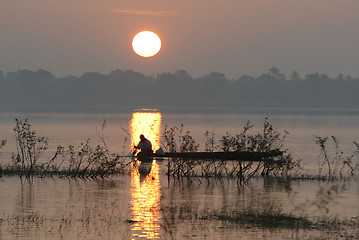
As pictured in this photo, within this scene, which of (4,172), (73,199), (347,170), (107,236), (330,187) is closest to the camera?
(107,236)

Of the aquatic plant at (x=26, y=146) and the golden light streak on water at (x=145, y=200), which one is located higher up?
the aquatic plant at (x=26, y=146)

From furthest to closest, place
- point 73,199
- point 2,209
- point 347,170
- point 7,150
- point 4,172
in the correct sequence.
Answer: point 7,150 → point 347,170 → point 4,172 → point 73,199 → point 2,209

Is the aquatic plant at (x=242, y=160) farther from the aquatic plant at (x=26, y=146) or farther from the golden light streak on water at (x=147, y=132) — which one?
the aquatic plant at (x=26, y=146)

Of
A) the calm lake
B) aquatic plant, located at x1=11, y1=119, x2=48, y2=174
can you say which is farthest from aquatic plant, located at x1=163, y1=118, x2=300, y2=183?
aquatic plant, located at x1=11, y1=119, x2=48, y2=174

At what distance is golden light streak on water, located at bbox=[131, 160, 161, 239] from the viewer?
16453 millimetres

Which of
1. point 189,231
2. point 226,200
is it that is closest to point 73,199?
point 226,200

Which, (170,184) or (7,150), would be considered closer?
(170,184)

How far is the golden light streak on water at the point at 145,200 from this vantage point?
16453mm

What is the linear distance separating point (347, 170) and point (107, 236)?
69.4 ft

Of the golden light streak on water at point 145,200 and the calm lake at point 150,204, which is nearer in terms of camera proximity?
the calm lake at point 150,204

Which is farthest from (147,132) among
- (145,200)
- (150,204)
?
(150,204)

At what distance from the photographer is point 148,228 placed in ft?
54.4

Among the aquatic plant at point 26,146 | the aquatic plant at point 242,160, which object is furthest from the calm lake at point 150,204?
the aquatic plant at point 26,146

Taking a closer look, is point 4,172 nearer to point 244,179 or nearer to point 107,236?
point 244,179
